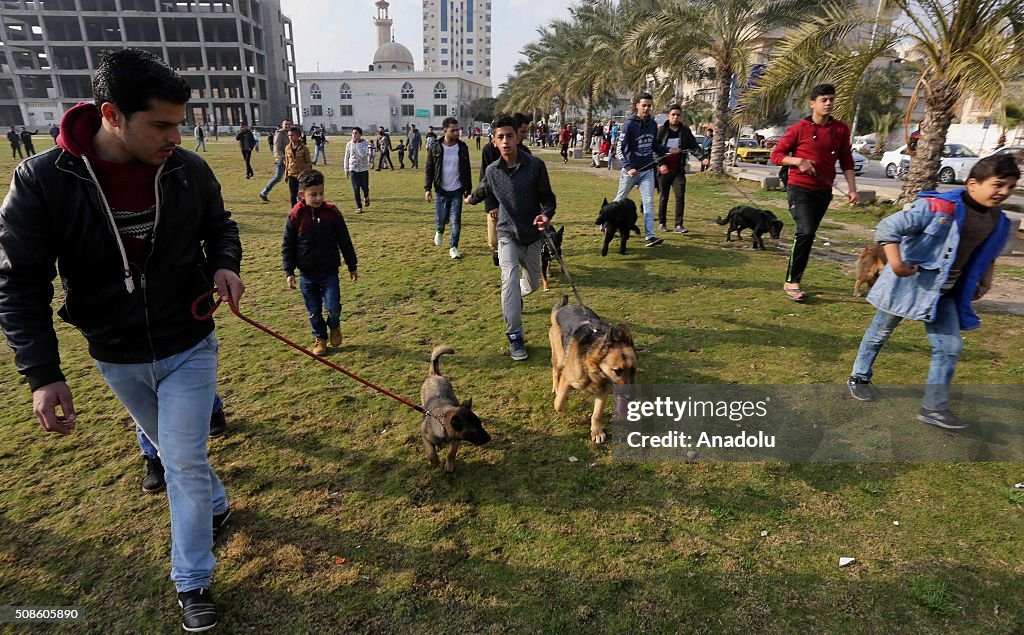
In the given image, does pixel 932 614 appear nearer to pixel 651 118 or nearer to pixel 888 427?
pixel 888 427

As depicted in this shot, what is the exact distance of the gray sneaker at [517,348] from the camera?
5.04 m

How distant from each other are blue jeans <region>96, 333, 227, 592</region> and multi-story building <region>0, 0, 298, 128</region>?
92100mm

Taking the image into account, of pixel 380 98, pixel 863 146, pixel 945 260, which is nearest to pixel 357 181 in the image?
pixel 945 260

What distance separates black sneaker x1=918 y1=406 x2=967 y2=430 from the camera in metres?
3.70

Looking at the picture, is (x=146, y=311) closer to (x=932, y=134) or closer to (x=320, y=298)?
(x=320, y=298)

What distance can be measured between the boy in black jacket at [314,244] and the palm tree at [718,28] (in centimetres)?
1461

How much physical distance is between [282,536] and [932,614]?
3367 millimetres

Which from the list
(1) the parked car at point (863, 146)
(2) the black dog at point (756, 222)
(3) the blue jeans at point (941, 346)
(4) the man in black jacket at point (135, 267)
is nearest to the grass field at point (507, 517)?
(3) the blue jeans at point (941, 346)

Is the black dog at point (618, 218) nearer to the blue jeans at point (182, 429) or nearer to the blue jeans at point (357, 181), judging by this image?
the blue jeans at point (182, 429)

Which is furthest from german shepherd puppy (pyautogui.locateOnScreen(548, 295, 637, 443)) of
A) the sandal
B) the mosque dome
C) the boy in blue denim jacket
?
the mosque dome

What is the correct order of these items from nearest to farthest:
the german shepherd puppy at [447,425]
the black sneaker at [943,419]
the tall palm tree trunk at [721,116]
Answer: the german shepherd puppy at [447,425] → the black sneaker at [943,419] → the tall palm tree trunk at [721,116]

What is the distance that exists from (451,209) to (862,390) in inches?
248

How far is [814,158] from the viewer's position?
18.9 feet

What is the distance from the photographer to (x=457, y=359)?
5129mm
